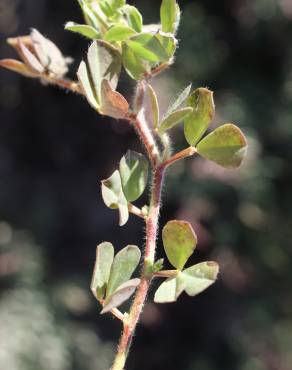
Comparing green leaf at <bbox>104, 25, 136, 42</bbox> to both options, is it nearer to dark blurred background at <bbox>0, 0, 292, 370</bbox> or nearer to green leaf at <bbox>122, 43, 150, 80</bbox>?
green leaf at <bbox>122, 43, 150, 80</bbox>

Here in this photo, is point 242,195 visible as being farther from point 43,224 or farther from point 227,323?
point 43,224

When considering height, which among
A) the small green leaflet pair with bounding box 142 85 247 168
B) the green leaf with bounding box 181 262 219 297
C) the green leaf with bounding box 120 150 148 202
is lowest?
the green leaf with bounding box 181 262 219 297

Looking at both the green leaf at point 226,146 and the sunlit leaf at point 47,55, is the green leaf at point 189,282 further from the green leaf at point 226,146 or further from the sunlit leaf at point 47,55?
the sunlit leaf at point 47,55

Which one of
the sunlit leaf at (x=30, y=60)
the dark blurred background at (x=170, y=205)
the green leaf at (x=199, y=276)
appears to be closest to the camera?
the green leaf at (x=199, y=276)

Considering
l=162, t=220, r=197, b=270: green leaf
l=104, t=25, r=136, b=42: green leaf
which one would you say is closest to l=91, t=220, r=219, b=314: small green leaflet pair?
l=162, t=220, r=197, b=270: green leaf

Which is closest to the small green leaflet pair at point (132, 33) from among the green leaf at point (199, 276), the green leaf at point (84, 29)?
the green leaf at point (84, 29)

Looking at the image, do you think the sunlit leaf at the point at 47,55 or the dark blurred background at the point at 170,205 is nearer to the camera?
the sunlit leaf at the point at 47,55

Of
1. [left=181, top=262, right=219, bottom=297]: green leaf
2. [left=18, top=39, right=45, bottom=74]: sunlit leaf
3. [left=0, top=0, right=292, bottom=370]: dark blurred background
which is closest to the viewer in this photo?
[left=181, top=262, right=219, bottom=297]: green leaf

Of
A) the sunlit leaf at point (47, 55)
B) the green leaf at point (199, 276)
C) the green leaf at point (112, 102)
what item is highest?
the sunlit leaf at point (47, 55)
